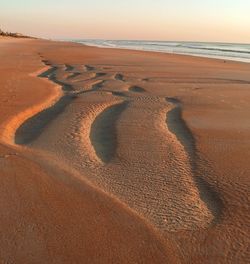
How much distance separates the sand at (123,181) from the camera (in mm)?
1979

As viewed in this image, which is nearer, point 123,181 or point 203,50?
point 123,181

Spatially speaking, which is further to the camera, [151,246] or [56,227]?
[56,227]

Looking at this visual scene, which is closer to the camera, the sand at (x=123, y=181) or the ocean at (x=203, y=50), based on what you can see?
the sand at (x=123, y=181)

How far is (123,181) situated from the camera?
2773mm

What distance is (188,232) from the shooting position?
83.6 inches

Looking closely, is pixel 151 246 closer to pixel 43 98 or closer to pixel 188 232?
pixel 188 232

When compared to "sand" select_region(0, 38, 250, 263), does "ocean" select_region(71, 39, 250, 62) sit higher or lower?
lower

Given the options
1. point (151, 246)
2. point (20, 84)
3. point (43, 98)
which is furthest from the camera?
point (20, 84)

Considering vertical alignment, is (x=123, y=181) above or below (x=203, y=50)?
above

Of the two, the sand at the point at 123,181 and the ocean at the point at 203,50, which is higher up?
the sand at the point at 123,181

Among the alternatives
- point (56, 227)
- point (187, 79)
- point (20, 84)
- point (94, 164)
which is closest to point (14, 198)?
point (56, 227)

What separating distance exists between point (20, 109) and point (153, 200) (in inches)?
108

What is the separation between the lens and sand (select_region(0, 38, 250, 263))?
1979mm

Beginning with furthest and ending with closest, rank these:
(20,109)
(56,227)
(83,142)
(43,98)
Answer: (43,98) → (20,109) → (83,142) → (56,227)
